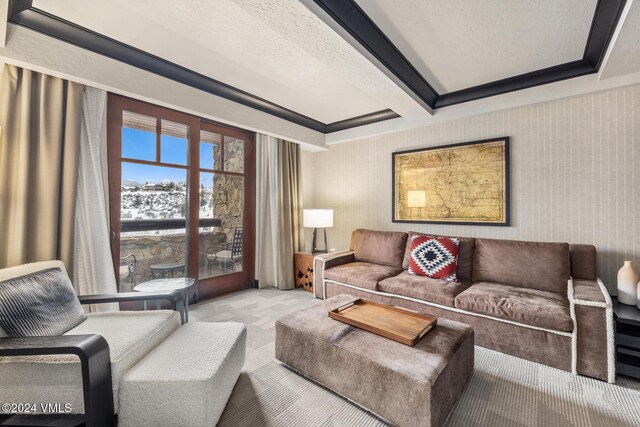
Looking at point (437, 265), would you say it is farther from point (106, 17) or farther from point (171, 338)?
point (106, 17)

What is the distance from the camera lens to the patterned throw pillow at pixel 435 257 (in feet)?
9.28

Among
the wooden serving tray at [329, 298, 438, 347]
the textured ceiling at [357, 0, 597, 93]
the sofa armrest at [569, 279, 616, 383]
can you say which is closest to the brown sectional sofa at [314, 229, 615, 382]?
the sofa armrest at [569, 279, 616, 383]

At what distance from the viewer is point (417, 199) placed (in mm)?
3572

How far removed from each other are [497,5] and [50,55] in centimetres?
324

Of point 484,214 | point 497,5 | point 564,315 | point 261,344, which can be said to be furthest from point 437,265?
point 497,5

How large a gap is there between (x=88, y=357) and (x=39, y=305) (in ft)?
2.12

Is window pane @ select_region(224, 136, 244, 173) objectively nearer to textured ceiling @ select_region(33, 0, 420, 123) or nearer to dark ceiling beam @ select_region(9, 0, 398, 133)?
dark ceiling beam @ select_region(9, 0, 398, 133)

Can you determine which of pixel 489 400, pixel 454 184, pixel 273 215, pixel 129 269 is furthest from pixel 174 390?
pixel 454 184

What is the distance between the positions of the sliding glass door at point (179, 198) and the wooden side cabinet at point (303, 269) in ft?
2.22

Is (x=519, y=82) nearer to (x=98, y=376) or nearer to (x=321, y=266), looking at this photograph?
(x=321, y=266)

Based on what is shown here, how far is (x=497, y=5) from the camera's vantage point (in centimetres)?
180

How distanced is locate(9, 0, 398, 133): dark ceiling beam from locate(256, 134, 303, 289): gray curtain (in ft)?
1.79

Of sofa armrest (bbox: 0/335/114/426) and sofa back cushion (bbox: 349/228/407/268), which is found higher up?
sofa back cushion (bbox: 349/228/407/268)

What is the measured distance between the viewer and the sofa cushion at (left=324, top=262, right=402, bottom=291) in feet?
9.82
